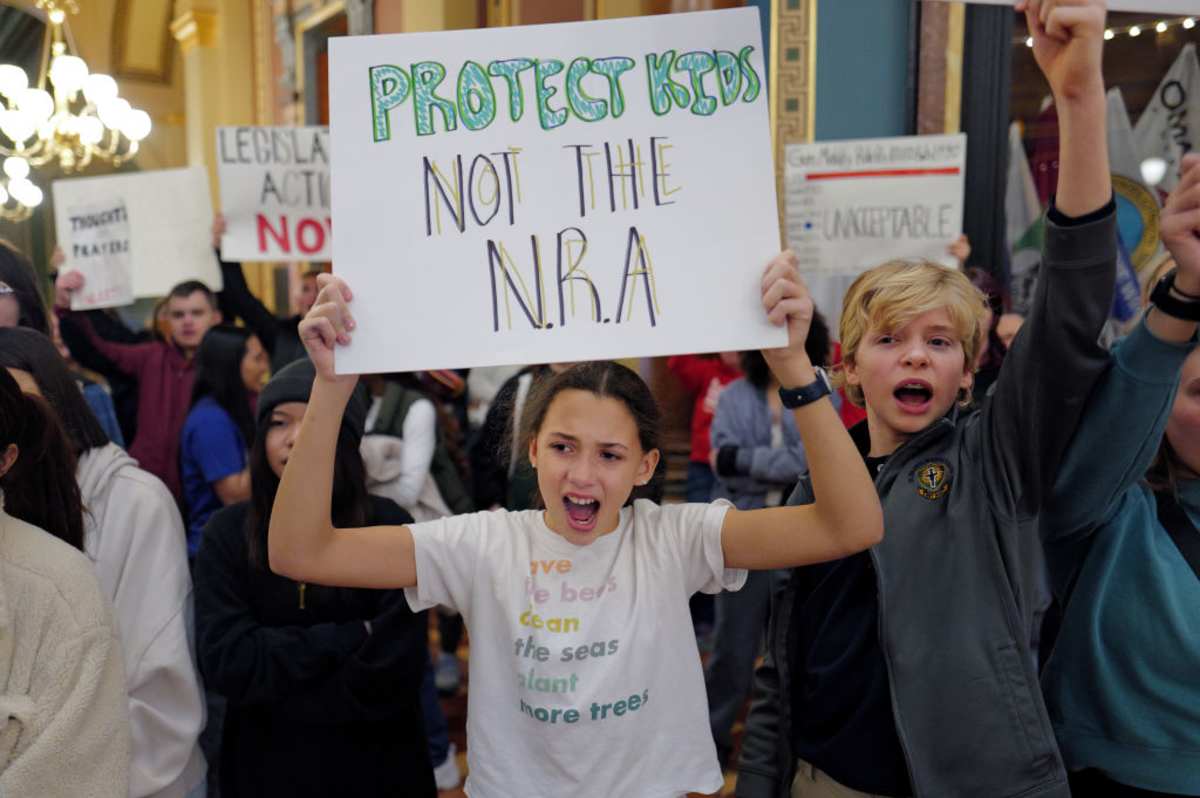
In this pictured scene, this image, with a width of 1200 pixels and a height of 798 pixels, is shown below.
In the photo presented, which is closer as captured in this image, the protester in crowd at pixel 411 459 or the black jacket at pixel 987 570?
the black jacket at pixel 987 570

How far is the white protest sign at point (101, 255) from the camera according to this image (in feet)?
14.1

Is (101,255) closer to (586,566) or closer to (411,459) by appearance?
(411,459)

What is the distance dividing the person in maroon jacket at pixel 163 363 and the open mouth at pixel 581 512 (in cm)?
248

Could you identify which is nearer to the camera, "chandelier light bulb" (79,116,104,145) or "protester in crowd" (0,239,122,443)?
"protester in crowd" (0,239,122,443)

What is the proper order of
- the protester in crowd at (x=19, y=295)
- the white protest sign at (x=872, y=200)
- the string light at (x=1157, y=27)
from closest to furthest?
the protester in crowd at (x=19, y=295)
the white protest sign at (x=872, y=200)
the string light at (x=1157, y=27)

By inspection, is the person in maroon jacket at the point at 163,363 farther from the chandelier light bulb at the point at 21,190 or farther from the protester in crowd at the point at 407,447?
the chandelier light bulb at the point at 21,190

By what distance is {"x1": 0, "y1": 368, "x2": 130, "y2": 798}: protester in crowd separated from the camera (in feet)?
4.58

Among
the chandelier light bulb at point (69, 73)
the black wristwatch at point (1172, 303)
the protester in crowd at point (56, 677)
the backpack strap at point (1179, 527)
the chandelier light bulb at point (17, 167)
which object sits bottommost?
the protester in crowd at point (56, 677)

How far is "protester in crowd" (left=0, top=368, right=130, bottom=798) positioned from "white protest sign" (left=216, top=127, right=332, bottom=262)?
107 inches

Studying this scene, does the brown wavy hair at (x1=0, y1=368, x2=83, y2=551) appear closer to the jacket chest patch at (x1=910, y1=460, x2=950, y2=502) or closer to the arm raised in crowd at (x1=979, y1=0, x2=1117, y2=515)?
the jacket chest patch at (x1=910, y1=460, x2=950, y2=502)

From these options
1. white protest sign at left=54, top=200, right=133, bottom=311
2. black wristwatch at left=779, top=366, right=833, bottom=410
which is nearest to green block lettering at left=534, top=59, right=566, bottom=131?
black wristwatch at left=779, top=366, right=833, bottom=410

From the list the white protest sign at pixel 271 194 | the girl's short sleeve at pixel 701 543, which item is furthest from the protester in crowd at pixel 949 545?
the white protest sign at pixel 271 194

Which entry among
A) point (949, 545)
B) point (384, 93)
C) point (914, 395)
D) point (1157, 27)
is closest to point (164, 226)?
point (384, 93)

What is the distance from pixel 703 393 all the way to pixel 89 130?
14.8 feet
